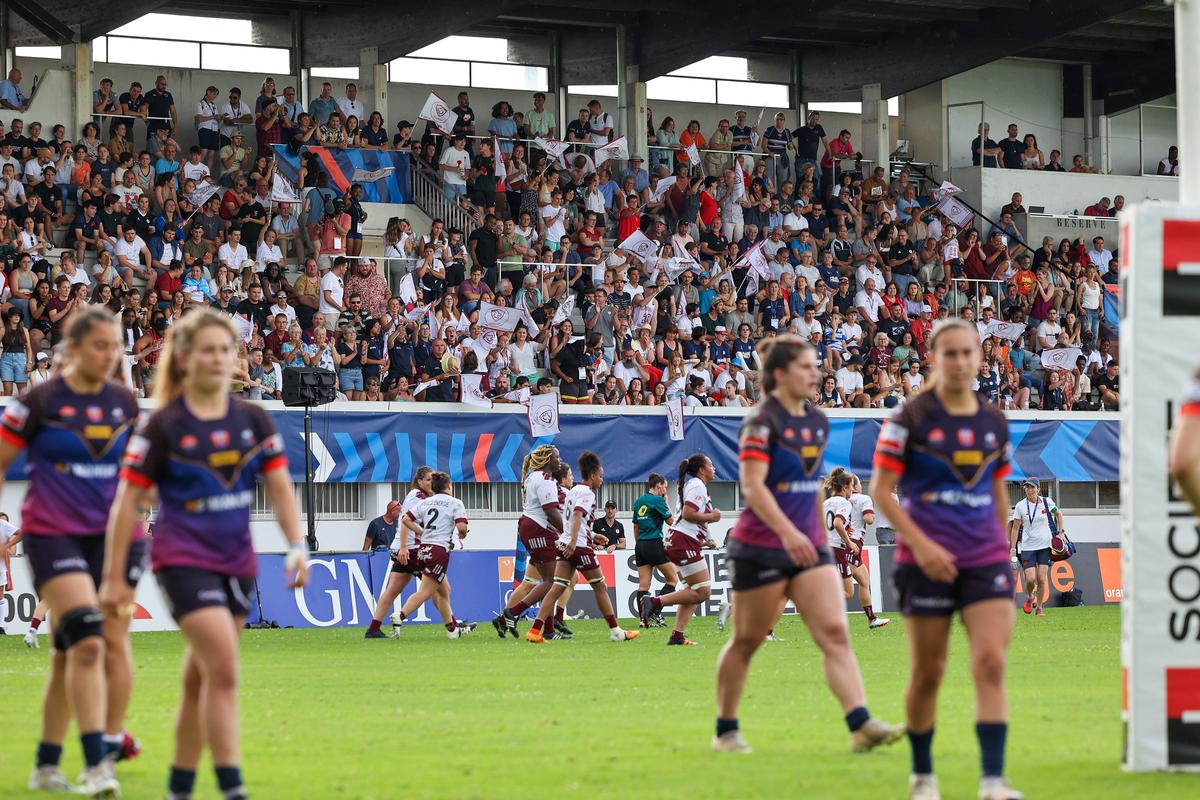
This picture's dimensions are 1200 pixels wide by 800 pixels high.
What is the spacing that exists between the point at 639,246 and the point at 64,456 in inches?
990

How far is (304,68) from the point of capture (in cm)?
3756

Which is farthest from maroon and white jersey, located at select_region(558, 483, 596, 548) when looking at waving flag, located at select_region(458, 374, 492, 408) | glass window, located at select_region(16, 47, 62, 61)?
glass window, located at select_region(16, 47, 62, 61)

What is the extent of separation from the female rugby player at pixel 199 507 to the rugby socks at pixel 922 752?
9.37ft

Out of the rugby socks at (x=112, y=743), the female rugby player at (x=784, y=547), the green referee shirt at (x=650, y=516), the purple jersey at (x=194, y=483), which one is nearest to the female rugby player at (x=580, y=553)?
the green referee shirt at (x=650, y=516)

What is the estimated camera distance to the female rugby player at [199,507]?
7398 mm

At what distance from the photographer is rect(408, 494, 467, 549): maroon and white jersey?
21.7 meters

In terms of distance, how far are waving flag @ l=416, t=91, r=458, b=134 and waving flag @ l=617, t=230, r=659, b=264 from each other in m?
4.11

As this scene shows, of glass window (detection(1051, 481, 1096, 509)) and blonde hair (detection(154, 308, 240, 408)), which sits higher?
blonde hair (detection(154, 308, 240, 408))

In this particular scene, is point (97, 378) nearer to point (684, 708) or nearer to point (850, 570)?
point (684, 708)

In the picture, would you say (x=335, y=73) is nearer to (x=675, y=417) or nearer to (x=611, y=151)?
(x=611, y=151)

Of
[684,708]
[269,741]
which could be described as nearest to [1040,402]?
[684,708]

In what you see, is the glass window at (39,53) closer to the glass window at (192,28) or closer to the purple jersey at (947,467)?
the glass window at (192,28)

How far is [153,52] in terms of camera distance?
118ft

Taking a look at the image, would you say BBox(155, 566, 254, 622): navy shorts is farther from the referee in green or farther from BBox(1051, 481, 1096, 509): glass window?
BBox(1051, 481, 1096, 509): glass window
